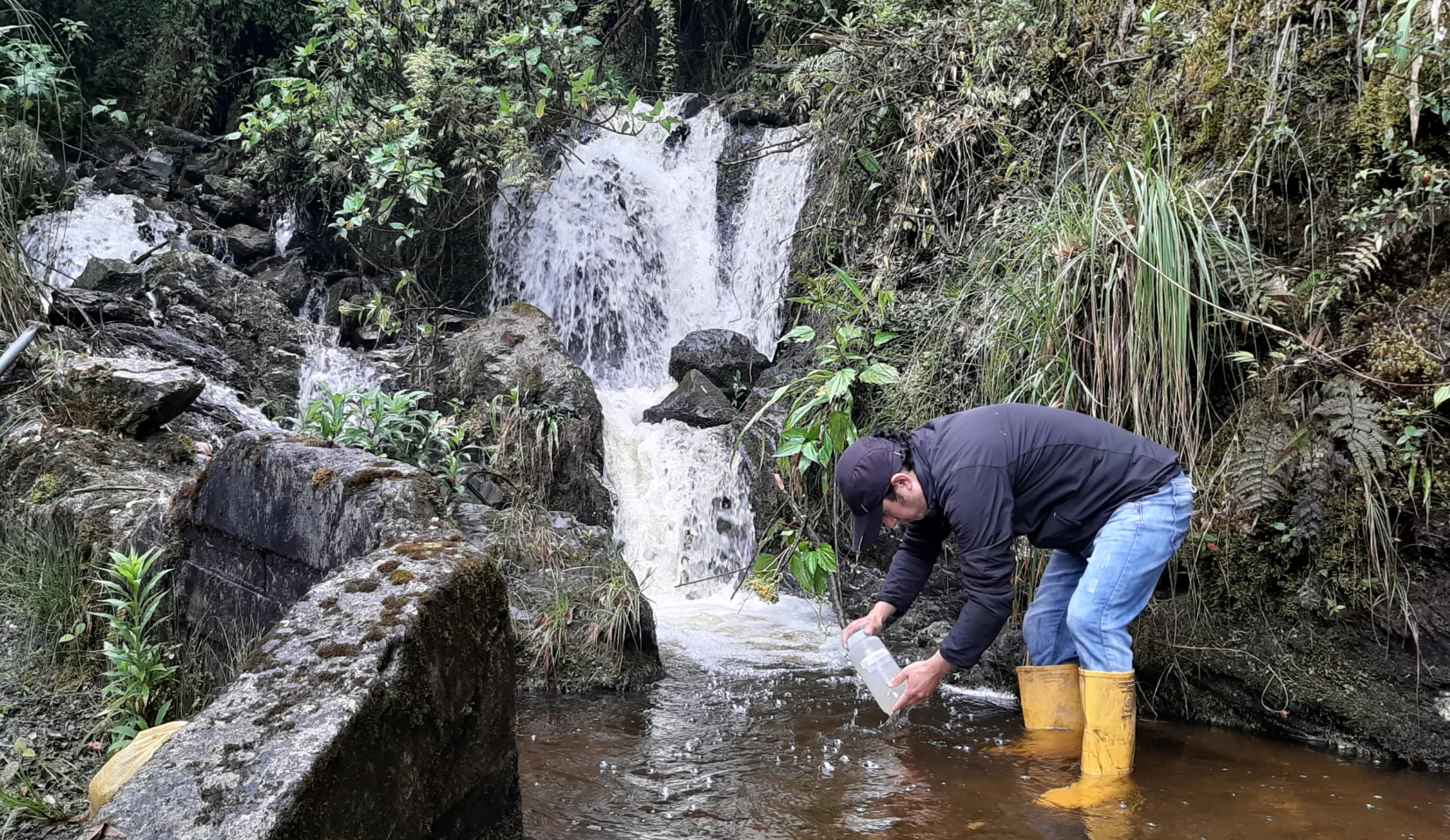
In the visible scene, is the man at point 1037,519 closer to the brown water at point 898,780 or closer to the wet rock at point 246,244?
the brown water at point 898,780

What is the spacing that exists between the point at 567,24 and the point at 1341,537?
11384 millimetres

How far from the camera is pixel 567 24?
1237 cm

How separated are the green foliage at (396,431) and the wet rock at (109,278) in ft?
9.06

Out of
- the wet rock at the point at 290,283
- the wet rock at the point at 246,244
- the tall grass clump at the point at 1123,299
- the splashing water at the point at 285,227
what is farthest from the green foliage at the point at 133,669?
the splashing water at the point at 285,227

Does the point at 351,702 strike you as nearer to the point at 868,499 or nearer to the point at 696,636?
the point at 868,499

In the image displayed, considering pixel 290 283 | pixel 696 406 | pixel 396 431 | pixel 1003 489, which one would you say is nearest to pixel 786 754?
Result: pixel 1003 489

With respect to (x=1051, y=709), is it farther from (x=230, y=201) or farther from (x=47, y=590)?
(x=230, y=201)

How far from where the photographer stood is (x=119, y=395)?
5.06 m

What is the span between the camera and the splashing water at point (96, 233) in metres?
9.15

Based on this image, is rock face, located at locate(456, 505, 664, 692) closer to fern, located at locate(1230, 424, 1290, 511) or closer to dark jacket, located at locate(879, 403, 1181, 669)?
dark jacket, located at locate(879, 403, 1181, 669)

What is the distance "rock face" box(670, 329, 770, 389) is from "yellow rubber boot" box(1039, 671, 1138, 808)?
564 centimetres

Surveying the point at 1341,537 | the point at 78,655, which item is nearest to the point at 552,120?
the point at 78,655

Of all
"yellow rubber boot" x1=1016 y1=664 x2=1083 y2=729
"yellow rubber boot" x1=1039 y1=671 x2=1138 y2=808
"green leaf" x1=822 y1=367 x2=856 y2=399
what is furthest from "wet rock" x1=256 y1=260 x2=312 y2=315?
"yellow rubber boot" x1=1039 y1=671 x2=1138 y2=808

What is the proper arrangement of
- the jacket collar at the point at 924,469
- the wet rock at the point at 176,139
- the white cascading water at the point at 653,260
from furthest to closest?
the wet rock at the point at 176,139
the white cascading water at the point at 653,260
the jacket collar at the point at 924,469
